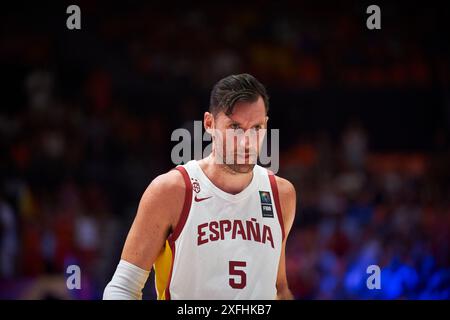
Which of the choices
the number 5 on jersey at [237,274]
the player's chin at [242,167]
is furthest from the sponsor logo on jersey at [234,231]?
the player's chin at [242,167]

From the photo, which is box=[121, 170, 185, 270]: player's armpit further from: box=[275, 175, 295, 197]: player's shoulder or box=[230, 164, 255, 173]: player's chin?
box=[275, 175, 295, 197]: player's shoulder

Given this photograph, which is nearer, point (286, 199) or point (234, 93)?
point (234, 93)

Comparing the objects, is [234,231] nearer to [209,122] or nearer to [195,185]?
[195,185]

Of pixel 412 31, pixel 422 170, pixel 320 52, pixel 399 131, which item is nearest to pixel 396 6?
pixel 412 31

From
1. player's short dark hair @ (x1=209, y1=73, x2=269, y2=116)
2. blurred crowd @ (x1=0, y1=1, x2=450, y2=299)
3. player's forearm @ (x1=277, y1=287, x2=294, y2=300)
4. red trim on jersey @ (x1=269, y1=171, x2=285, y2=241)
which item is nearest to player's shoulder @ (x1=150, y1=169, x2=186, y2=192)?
player's short dark hair @ (x1=209, y1=73, x2=269, y2=116)

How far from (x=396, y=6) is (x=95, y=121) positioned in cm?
551

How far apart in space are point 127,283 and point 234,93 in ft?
2.91

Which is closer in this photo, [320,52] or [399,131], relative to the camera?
[399,131]

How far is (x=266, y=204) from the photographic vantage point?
3.18 m

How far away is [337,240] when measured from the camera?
8141mm

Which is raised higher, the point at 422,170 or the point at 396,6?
the point at 396,6

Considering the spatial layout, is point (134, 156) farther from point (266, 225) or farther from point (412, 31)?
point (266, 225)

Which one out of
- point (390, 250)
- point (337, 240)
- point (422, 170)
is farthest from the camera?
point (422, 170)

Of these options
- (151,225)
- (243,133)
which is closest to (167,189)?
(151,225)
